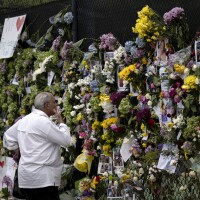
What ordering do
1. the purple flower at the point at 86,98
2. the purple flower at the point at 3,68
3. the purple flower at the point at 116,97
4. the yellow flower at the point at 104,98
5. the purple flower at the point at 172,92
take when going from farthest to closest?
1. the purple flower at the point at 3,68
2. the purple flower at the point at 86,98
3. the yellow flower at the point at 104,98
4. the purple flower at the point at 116,97
5. the purple flower at the point at 172,92

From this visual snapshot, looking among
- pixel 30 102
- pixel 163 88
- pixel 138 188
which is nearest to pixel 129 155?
pixel 138 188

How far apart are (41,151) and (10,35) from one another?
3.24 m

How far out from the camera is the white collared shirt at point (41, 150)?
6.14 meters

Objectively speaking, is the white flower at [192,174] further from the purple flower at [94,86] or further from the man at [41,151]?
the purple flower at [94,86]

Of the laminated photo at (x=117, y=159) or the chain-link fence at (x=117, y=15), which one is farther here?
the laminated photo at (x=117, y=159)

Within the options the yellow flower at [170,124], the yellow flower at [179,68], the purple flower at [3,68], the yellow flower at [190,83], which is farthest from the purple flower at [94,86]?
the purple flower at [3,68]

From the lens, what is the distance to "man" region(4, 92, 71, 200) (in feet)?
20.2

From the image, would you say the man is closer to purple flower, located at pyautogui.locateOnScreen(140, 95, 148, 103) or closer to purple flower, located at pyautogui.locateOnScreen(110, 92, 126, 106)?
purple flower, located at pyautogui.locateOnScreen(110, 92, 126, 106)

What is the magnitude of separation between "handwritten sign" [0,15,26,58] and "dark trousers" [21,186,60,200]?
2.93m

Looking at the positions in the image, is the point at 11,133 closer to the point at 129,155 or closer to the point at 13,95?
the point at 129,155

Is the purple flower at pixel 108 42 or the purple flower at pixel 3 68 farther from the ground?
the purple flower at pixel 3 68

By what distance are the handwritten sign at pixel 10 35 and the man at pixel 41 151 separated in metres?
2.60

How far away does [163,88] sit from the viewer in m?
5.88

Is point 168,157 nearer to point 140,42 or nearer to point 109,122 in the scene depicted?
point 109,122
